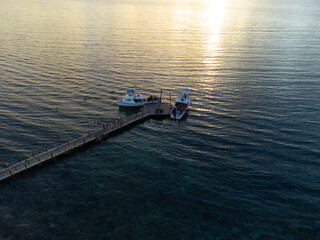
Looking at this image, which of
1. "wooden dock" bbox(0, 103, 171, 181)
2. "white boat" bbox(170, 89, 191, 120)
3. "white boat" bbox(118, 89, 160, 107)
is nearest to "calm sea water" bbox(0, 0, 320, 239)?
"wooden dock" bbox(0, 103, 171, 181)

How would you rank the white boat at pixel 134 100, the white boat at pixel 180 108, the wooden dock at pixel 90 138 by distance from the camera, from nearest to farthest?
the wooden dock at pixel 90 138 < the white boat at pixel 180 108 < the white boat at pixel 134 100

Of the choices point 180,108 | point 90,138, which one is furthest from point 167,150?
point 180,108

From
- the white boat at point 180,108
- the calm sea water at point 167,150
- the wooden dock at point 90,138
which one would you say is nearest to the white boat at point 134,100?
the wooden dock at point 90,138

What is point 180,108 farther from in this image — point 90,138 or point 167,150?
point 90,138

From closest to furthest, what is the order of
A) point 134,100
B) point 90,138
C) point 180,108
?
point 90,138 < point 180,108 < point 134,100

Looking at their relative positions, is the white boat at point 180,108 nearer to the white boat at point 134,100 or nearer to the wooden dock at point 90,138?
the wooden dock at point 90,138

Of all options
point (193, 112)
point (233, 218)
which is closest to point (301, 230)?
point (233, 218)
